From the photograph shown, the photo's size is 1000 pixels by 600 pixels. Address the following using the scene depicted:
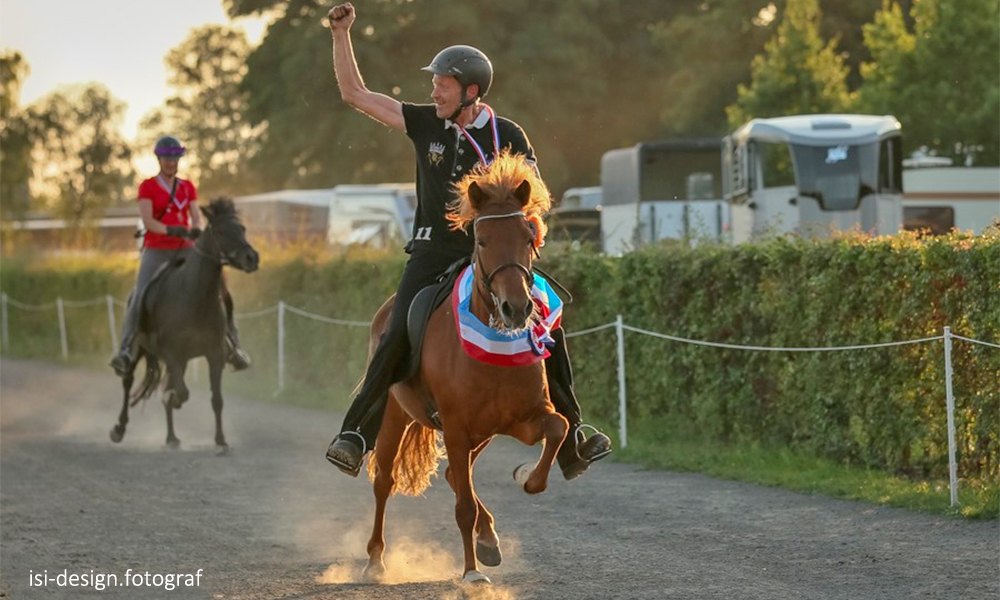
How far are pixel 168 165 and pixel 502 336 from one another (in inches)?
375

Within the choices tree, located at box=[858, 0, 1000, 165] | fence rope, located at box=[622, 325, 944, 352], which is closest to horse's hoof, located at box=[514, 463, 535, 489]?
fence rope, located at box=[622, 325, 944, 352]

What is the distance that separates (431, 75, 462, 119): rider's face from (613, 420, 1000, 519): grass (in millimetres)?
4715

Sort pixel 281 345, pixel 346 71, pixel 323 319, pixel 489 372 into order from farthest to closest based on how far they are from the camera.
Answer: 1. pixel 281 345
2. pixel 323 319
3. pixel 346 71
4. pixel 489 372

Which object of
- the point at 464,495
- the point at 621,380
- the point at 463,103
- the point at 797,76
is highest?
the point at 797,76

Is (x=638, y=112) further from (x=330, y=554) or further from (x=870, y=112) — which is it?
(x=330, y=554)

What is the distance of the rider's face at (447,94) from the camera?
9023 millimetres

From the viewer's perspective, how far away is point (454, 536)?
1106 cm

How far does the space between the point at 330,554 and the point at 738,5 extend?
157ft

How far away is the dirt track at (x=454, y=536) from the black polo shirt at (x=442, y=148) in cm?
209

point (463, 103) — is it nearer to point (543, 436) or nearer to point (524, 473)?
point (543, 436)

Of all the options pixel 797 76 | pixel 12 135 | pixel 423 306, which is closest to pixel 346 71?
pixel 423 306

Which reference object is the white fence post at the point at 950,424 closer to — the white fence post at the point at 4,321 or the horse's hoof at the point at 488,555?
the horse's hoof at the point at 488,555

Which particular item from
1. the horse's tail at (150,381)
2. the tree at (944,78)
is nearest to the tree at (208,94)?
the tree at (944,78)

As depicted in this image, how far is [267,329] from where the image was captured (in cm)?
2827
